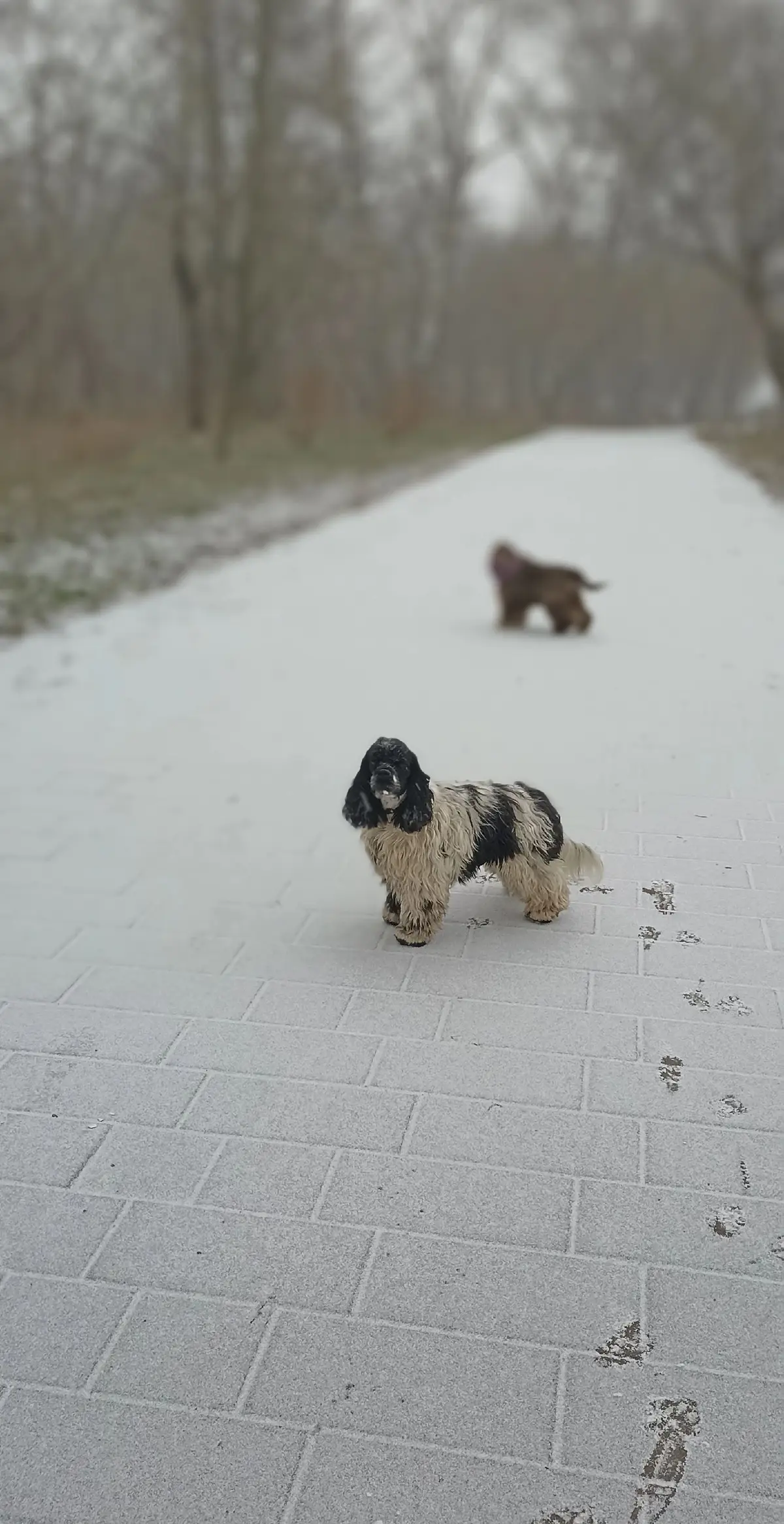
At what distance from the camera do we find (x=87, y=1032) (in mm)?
3436

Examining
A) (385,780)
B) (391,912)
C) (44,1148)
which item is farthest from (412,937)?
(44,1148)

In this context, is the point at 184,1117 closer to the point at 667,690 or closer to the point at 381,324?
the point at 667,690

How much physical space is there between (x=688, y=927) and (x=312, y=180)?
25.3 m

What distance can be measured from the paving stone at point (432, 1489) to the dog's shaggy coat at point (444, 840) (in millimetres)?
1810

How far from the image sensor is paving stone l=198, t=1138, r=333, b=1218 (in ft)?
8.96

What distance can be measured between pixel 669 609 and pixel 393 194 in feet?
97.0

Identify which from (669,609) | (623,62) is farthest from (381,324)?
(669,609)

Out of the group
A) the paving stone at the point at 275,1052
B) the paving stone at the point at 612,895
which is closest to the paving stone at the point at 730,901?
the paving stone at the point at 612,895

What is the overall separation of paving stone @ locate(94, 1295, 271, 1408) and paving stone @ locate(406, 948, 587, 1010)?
4.27 feet

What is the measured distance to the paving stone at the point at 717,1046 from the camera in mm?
3227

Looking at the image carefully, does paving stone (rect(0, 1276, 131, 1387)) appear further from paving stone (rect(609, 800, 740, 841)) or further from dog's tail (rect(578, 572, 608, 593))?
dog's tail (rect(578, 572, 608, 593))

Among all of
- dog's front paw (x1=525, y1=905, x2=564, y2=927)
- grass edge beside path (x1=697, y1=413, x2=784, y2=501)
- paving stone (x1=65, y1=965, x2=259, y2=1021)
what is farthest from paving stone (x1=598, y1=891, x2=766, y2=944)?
grass edge beside path (x1=697, y1=413, x2=784, y2=501)

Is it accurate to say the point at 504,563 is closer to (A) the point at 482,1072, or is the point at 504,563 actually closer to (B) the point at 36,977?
(B) the point at 36,977

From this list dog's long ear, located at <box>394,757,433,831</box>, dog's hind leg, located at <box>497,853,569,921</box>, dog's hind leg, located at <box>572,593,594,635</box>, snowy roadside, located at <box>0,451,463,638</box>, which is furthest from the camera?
snowy roadside, located at <box>0,451,463,638</box>
